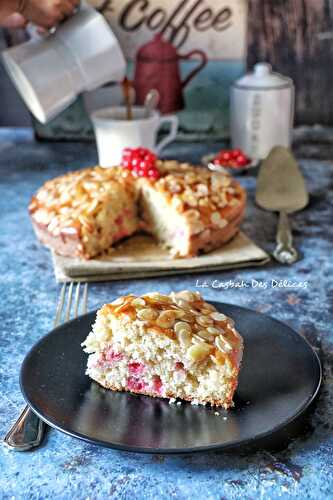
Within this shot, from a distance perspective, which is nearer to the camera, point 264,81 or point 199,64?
point 264,81

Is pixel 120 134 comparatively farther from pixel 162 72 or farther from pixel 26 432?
pixel 26 432

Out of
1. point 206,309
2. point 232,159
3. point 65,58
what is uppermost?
point 65,58

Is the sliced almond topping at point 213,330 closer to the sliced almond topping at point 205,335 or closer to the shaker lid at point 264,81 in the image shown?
the sliced almond topping at point 205,335

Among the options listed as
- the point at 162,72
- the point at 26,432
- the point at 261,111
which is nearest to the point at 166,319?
the point at 26,432

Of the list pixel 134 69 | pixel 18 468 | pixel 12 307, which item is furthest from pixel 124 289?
pixel 134 69

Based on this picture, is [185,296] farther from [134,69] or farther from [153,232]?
[134,69]

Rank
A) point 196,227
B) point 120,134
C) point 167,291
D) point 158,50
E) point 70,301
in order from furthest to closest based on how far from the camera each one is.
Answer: point 158,50
point 120,134
point 196,227
point 167,291
point 70,301
